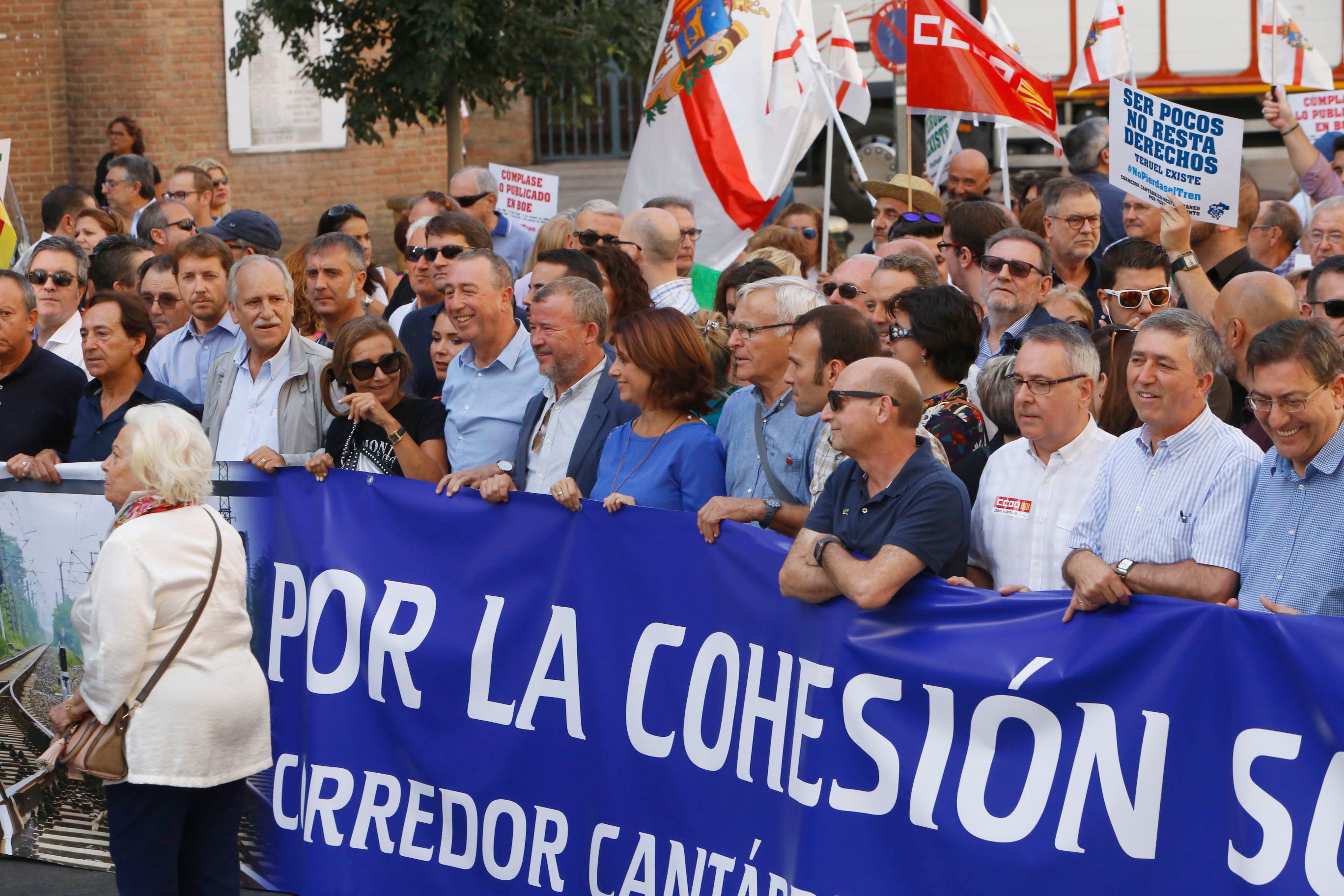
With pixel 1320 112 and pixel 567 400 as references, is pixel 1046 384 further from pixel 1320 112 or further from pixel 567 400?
pixel 1320 112

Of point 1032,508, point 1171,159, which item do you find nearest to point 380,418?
point 1032,508

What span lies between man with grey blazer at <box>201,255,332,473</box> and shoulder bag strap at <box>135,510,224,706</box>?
141cm

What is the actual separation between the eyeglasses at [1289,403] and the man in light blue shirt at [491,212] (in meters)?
5.65

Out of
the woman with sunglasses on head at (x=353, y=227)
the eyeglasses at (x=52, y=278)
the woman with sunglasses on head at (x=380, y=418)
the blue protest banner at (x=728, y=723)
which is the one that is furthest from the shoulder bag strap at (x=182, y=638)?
the woman with sunglasses on head at (x=353, y=227)

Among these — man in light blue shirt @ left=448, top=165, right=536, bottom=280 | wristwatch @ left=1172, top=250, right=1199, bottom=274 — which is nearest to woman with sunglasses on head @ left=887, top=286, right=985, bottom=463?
wristwatch @ left=1172, top=250, right=1199, bottom=274

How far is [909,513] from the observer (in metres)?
4.06

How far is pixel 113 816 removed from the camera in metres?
4.47

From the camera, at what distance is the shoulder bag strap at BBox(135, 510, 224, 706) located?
14.3ft

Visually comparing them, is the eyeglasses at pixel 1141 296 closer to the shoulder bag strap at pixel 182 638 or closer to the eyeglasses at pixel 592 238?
the eyeglasses at pixel 592 238

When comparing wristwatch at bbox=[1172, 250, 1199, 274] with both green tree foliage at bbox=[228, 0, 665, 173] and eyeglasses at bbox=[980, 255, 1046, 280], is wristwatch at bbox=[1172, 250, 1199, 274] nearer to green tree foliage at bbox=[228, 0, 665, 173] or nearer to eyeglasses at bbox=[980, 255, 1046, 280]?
eyeglasses at bbox=[980, 255, 1046, 280]

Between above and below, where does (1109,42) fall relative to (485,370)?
above

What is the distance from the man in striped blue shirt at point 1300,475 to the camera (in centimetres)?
368

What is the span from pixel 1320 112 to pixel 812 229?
3760 millimetres

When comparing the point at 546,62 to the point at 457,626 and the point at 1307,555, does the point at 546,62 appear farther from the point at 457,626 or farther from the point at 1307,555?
the point at 1307,555
